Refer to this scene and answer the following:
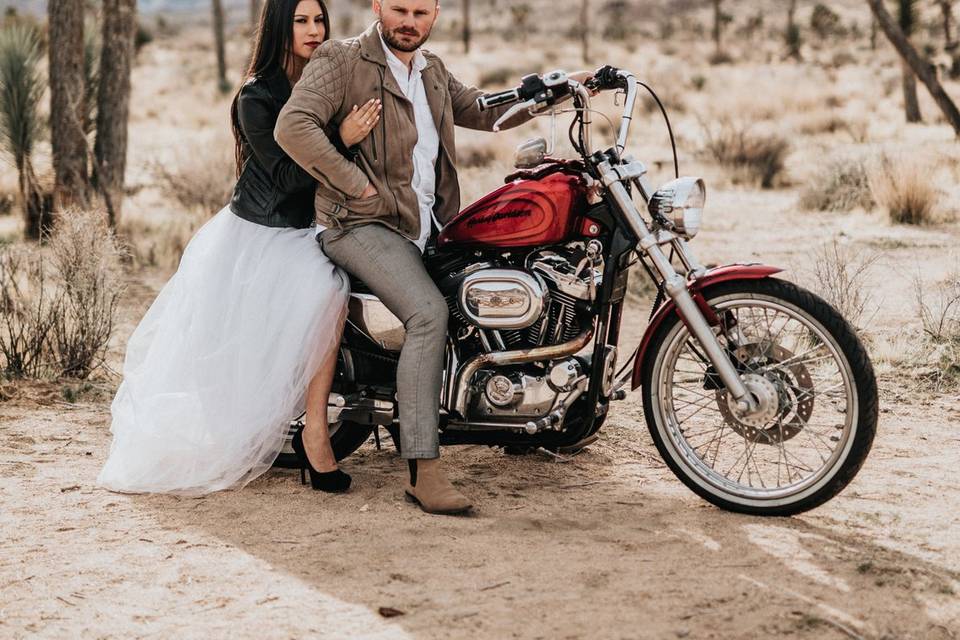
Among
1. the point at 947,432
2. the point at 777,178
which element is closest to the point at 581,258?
the point at 947,432

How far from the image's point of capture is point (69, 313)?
23.6 feet

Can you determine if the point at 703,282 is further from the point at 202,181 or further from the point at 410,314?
the point at 202,181

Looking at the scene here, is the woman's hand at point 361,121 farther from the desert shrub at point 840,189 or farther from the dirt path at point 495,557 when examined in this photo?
the desert shrub at point 840,189

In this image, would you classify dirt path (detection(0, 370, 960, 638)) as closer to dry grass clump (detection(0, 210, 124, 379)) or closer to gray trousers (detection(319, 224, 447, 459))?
gray trousers (detection(319, 224, 447, 459))

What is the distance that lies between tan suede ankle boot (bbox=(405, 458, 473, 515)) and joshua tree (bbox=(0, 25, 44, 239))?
24.6 ft

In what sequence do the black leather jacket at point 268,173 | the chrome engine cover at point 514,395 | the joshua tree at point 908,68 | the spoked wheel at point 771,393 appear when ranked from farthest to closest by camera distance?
the joshua tree at point 908,68, the black leather jacket at point 268,173, the chrome engine cover at point 514,395, the spoked wheel at point 771,393

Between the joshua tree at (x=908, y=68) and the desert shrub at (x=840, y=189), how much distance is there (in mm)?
5933

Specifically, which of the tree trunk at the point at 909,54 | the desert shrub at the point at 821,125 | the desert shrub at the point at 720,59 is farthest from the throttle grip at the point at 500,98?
the desert shrub at the point at 720,59

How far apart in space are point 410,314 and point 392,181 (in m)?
0.52

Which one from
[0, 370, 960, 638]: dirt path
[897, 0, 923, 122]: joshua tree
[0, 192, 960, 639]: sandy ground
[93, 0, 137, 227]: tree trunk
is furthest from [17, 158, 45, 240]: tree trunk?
[897, 0, 923, 122]: joshua tree

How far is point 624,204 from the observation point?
14.0 ft

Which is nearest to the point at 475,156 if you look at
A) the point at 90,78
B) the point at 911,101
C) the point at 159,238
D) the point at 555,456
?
the point at 159,238

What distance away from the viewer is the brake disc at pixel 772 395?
13.7 ft

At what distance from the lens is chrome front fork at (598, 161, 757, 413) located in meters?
4.18
